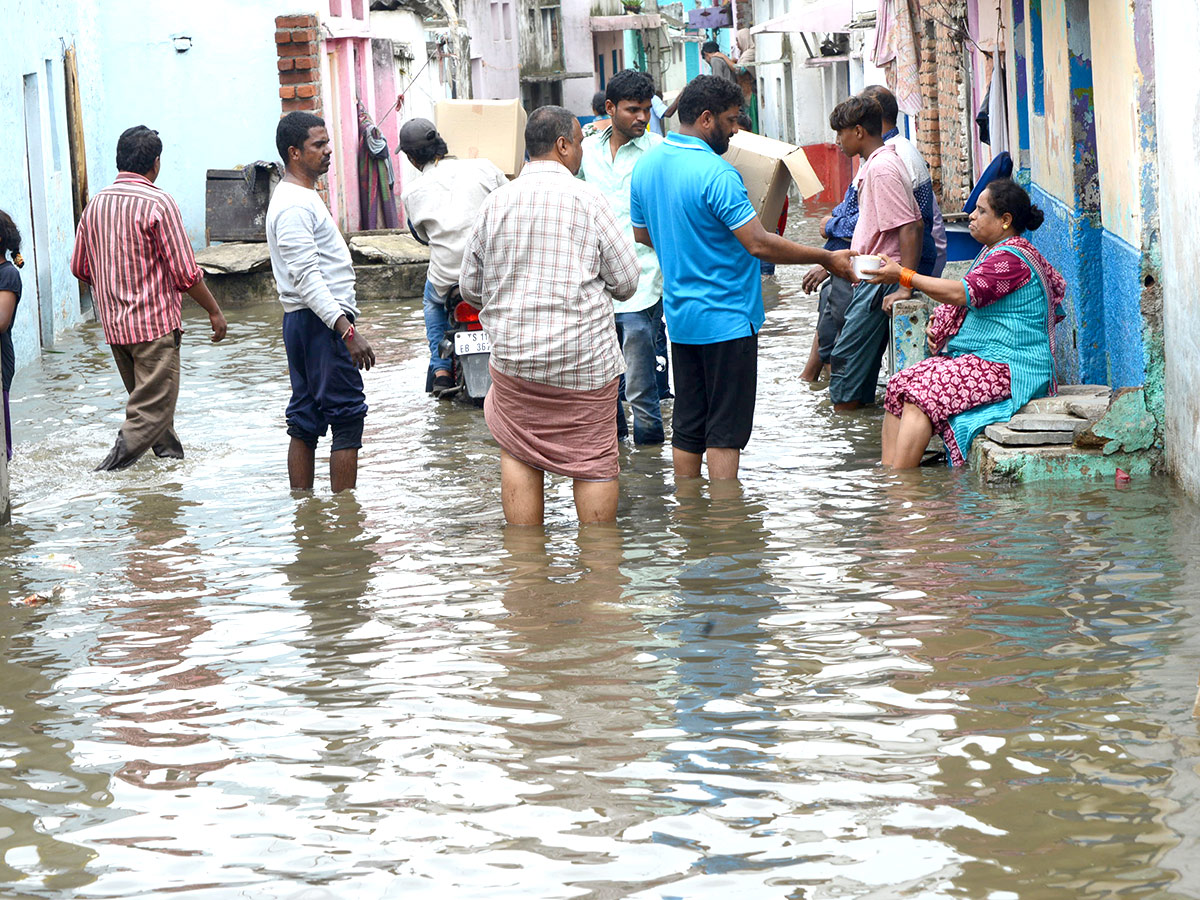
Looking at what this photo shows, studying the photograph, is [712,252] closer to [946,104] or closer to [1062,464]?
[1062,464]

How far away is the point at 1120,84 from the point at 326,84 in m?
16.1

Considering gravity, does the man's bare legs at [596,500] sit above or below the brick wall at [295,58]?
below

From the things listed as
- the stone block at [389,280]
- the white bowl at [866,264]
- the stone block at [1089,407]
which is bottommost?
the stone block at [1089,407]

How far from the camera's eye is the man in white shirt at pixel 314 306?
7.27 metres

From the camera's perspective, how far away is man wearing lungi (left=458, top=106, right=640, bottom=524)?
20.1 feet

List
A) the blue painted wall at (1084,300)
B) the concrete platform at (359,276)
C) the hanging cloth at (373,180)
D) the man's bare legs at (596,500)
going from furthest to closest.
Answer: the hanging cloth at (373,180) → the concrete platform at (359,276) → the blue painted wall at (1084,300) → the man's bare legs at (596,500)

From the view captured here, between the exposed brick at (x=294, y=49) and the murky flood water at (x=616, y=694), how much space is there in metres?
12.6

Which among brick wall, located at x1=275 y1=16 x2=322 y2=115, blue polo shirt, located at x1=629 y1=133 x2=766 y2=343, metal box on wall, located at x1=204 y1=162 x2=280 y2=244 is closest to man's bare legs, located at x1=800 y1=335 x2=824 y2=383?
blue polo shirt, located at x1=629 y1=133 x2=766 y2=343

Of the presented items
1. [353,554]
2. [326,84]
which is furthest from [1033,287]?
[326,84]

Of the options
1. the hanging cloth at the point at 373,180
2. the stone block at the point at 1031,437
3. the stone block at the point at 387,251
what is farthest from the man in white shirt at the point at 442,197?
the hanging cloth at the point at 373,180

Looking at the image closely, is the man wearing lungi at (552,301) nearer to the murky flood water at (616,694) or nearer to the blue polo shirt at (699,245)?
the murky flood water at (616,694)

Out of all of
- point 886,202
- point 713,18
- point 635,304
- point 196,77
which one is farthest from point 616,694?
point 713,18

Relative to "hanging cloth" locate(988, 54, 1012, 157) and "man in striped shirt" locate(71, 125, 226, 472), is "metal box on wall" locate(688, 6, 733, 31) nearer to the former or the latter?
"hanging cloth" locate(988, 54, 1012, 157)

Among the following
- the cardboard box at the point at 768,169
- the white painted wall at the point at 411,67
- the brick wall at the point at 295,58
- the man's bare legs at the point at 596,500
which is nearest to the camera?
the man's bare legs at the point at 596,500
